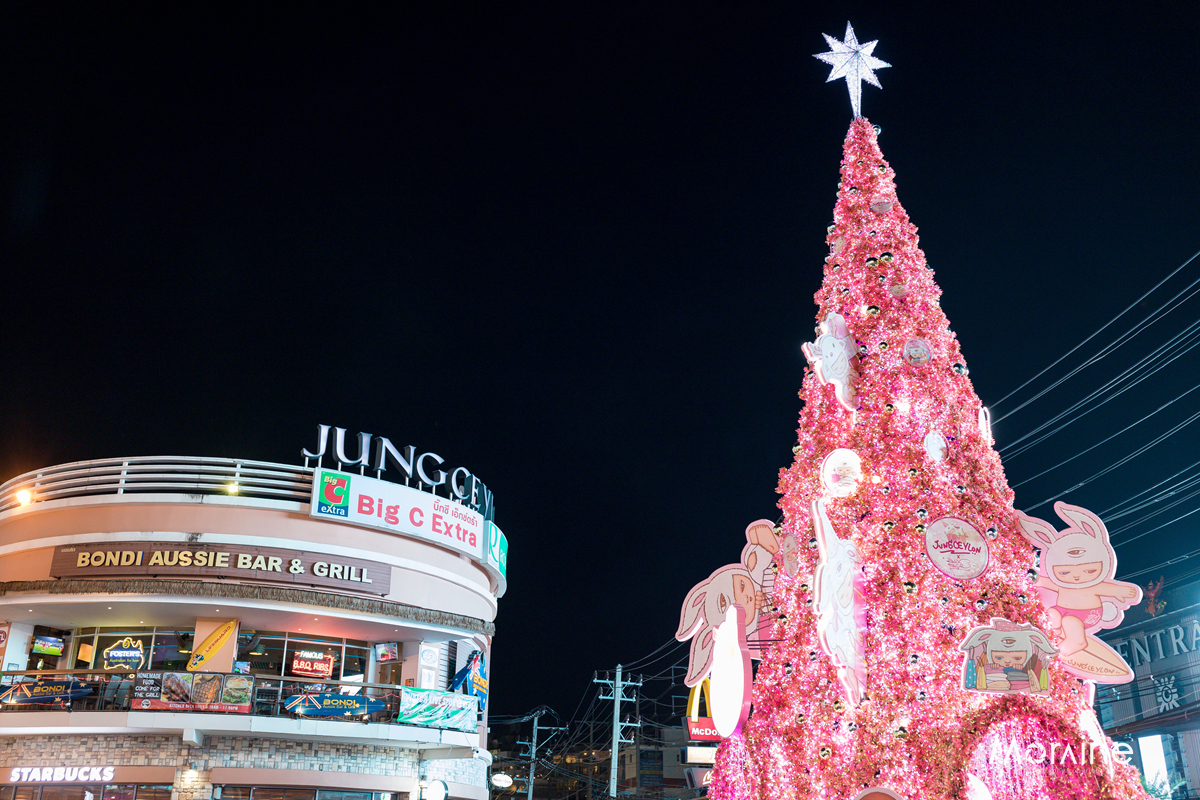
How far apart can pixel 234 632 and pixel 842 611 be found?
16464 millimetres

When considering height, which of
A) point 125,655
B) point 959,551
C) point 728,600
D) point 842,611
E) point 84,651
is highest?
point 959,551

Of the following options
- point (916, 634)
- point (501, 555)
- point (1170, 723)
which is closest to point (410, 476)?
point (501, 555)

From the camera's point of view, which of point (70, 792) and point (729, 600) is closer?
point (729, 600)

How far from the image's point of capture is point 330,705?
850 inches

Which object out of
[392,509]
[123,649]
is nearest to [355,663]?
[392,509]

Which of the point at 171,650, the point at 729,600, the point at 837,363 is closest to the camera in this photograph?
the point at 837,363

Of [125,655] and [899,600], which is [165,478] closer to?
[125,655]

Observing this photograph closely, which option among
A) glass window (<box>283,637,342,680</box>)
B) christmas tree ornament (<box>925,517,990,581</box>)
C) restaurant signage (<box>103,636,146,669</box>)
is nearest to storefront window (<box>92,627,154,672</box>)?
restaurant signage (<box>103,636,146,669</box>)

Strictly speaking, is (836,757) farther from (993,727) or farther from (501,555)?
(501,555)

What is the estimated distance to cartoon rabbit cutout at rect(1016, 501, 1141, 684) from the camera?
13039mm

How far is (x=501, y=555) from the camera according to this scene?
2978cm

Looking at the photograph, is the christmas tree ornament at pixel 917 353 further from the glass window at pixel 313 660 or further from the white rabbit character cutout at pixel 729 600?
the glass window at pixel 313 660

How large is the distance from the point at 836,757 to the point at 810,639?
71.4 inches

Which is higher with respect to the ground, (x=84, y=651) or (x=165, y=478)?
(x=165, y=478)
